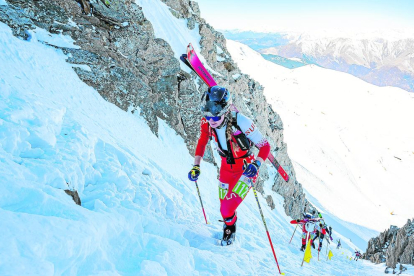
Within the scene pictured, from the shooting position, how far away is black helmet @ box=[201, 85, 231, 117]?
5.54 meters

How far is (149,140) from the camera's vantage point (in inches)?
499

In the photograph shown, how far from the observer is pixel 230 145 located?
20.3 feet

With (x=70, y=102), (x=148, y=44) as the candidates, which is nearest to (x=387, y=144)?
(x=148, y=44)

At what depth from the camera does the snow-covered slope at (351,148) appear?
54406 millimetres

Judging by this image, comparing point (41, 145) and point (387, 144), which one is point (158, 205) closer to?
point (41, 145)

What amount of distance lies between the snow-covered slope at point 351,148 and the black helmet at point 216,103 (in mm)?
45160

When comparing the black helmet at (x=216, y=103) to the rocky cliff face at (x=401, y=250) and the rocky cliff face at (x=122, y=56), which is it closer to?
the rocky cliff face at (x=122, y=56)

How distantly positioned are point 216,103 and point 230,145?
115 centimetres

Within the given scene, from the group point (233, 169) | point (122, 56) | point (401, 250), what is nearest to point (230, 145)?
point (233, 169)

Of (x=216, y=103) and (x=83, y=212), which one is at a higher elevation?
(x=216, y=103)

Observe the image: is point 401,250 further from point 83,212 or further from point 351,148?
point 351,148

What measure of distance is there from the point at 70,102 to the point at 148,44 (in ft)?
30.9

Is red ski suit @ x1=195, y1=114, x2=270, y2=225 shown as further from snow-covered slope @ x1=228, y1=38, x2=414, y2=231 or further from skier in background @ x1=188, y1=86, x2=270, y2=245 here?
snow-covered slope @ x1=228, y1=38, x2=414, y2=231

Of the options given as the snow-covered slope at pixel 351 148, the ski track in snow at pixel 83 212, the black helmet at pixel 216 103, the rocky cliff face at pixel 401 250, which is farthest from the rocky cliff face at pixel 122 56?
the snow-covered slope at pixel 351 148
